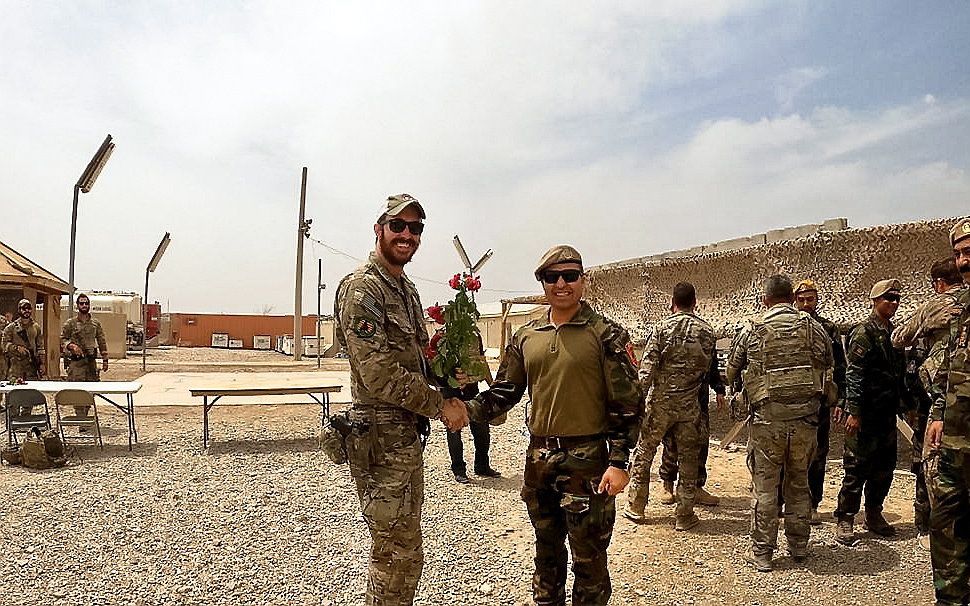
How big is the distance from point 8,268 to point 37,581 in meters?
12.2

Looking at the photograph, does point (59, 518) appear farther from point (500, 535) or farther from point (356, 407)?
point (356, 407)

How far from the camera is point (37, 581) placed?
14.3 feet

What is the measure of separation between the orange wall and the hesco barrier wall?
1358 inches

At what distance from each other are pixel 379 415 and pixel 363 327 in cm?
44

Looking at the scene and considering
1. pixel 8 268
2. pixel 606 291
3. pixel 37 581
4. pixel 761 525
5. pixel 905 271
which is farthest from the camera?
pixel 8 268

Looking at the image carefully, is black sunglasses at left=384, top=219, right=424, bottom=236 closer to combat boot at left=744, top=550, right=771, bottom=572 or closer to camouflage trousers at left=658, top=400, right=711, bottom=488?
combat boot at left=744, top=550, right=771, bottom=572

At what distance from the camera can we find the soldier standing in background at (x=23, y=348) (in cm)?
1023

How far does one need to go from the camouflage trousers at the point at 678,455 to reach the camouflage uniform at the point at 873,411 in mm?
1159

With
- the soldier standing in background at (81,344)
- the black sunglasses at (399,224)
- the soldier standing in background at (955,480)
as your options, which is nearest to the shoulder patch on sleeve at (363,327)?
the black sunglasses at (399,224)

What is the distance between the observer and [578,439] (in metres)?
3.27

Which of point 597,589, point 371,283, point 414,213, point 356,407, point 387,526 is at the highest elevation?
point 414,213

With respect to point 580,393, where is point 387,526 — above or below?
below

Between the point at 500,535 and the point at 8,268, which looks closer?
the point at 500,535

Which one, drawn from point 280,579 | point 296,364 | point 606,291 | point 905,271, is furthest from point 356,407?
point 296,364
